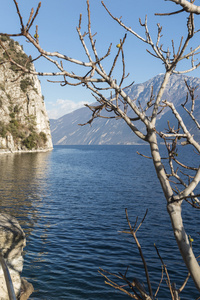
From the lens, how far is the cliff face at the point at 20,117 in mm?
123625

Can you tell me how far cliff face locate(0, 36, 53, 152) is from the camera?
124 metres

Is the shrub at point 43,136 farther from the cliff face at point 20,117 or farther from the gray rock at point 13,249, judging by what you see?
the gray rock at point 13,249

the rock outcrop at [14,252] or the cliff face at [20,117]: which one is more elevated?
the cliff face at [20,117]

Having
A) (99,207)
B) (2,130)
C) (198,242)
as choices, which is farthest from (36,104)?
(198,242)

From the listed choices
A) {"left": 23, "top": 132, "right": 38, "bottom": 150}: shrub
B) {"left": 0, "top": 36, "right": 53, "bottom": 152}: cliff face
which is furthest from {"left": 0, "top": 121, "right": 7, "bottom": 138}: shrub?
{"left": 23, "top": 132, "right": 38, "bottom": 150}: shrub

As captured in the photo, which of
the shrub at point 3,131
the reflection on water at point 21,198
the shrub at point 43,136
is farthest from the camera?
the shrub at point 43,136

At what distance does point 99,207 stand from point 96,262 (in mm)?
15598

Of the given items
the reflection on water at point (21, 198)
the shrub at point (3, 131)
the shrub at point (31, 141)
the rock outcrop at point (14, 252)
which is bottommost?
the reflection on water at point (21, 198)

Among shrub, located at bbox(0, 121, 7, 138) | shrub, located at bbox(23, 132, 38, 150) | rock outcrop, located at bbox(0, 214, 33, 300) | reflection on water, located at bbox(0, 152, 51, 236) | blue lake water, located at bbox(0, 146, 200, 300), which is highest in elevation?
shrub, located at bbox(0, 121, 7, 138)

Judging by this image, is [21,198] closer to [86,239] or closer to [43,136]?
[86,239]

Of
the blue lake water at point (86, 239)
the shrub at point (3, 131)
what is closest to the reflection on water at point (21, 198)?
the blue lake water at point (86, 239)

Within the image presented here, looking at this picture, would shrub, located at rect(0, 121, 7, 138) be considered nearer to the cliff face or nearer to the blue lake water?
the cliff face

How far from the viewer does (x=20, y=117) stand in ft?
465

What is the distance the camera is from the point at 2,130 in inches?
4663
